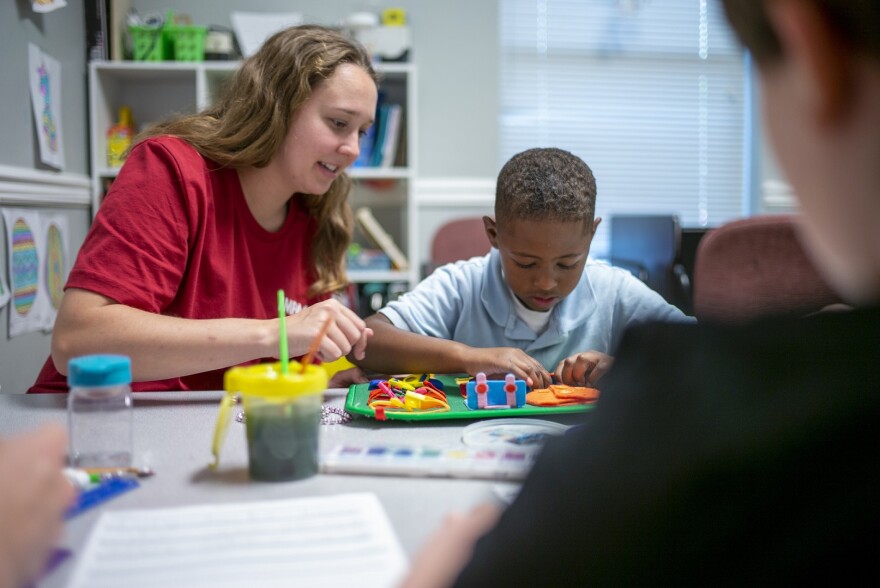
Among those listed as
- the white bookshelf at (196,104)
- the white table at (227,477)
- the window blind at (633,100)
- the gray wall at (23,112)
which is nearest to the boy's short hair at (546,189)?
the white table at (227,477)

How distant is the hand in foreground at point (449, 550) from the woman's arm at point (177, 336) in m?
0.51

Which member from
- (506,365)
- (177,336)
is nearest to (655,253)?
(506,365)

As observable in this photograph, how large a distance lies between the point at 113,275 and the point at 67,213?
5.60 ft

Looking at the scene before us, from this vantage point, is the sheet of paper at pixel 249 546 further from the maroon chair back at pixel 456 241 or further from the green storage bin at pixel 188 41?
the green storage bin at pixel 188 41

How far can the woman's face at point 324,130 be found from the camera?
1408 mm

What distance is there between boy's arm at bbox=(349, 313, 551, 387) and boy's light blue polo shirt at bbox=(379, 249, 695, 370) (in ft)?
0.22

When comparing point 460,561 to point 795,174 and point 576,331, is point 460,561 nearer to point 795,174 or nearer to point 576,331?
point 795,174

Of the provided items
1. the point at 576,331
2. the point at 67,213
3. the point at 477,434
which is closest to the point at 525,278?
the point at 576,331

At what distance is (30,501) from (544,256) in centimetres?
98

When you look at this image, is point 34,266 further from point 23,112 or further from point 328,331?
point 328,331

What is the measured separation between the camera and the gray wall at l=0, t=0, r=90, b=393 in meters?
2.01

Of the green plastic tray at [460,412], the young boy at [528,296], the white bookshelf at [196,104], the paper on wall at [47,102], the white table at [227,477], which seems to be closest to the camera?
the white table at [227,477]

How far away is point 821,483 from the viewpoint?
35 cm

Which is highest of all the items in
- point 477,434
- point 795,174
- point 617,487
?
point 795,174
